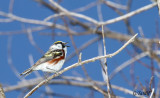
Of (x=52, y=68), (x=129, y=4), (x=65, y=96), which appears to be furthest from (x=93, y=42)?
(x=52, y=68)

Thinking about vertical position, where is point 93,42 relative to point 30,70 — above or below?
above

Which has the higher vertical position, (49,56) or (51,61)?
(49,56)

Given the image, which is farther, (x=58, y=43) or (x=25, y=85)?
(x=25, y=85)

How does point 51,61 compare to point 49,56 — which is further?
point 49,56

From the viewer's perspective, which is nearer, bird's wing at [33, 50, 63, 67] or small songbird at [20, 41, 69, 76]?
small songbird at [20, 41, 69, 76]

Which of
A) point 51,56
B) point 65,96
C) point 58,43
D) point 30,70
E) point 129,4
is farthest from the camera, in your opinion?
point 129,4

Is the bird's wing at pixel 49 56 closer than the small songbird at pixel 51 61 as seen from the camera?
No

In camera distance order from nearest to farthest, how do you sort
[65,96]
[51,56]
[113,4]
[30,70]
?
[30,70] → [51,56] → [65,96] → [113,4]

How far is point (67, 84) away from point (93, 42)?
1.35m

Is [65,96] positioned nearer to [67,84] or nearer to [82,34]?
[67,84]

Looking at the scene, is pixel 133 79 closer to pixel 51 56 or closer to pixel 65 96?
pixel 51 56

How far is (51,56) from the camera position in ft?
14.6

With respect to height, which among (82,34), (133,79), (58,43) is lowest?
(133,79)

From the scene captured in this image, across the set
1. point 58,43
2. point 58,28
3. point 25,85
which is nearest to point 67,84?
point 25,85
